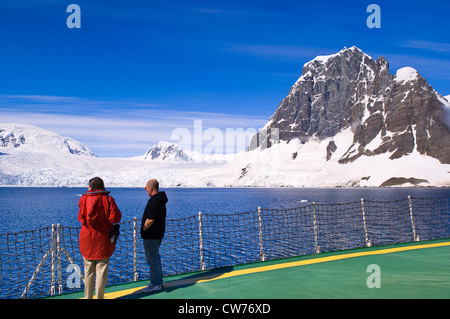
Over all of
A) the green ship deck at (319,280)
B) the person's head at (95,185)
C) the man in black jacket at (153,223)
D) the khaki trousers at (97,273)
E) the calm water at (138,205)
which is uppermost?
the person's head at (95,185)

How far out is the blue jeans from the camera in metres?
7.90

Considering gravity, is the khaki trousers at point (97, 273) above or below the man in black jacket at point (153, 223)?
below

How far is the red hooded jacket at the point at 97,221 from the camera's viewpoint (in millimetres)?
6734

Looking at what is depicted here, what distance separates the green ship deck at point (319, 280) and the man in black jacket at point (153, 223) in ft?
2.06

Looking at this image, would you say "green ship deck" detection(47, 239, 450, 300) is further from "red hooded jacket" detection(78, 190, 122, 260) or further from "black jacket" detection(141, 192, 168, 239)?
"red hooded jacket" detection(78, 190, 122, 260)

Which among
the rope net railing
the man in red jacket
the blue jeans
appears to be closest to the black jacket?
the blue jeans

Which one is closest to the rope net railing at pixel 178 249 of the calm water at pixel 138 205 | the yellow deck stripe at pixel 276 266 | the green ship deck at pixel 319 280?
the yellow deck stripe at pixel 276 266

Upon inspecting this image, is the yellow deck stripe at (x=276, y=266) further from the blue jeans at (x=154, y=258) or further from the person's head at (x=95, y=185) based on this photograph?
the person's head at (x=95, y=185)

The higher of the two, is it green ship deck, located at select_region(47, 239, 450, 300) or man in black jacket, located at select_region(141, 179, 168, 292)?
man in black jacket, located at select_region(141, 179, 168, 292)

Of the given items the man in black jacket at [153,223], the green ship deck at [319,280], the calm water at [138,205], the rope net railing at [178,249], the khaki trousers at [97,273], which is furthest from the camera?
the calm water at [138,205]

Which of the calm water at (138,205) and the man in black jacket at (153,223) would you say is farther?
the calm water at (138,205)

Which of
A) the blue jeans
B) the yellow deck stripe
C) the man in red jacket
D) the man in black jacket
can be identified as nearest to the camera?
the man in red jacket

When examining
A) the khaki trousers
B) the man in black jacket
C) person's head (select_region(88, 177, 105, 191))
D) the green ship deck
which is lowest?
the green ship deck
